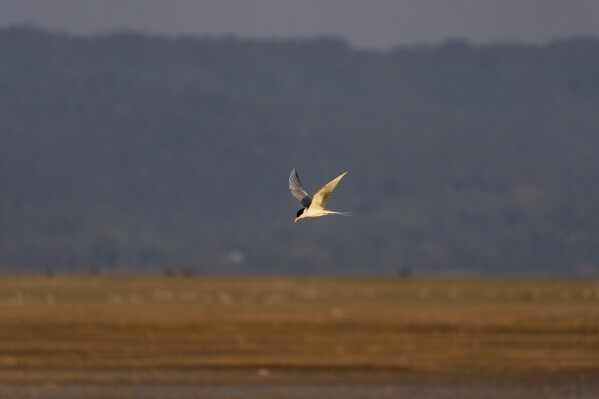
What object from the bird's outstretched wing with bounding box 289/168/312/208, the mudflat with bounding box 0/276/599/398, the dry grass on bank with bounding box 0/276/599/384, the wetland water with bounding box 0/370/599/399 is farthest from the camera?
the dry grass on bank with bounding box 0/276/599/384

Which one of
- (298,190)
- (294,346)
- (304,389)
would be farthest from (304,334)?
(298,190)

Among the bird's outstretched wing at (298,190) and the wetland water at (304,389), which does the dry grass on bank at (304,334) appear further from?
the bird's outstretched wing at (298,190)

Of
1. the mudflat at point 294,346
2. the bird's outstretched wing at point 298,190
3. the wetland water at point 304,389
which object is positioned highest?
the mudflat at point 294,346

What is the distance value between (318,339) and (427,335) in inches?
150

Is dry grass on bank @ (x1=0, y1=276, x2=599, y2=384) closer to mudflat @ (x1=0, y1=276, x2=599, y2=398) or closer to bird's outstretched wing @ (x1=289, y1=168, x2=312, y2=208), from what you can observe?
mudflat @ (x1=0, y1=276, x2=599, y2=398)

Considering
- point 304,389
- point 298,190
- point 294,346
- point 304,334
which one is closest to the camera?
point 298,190

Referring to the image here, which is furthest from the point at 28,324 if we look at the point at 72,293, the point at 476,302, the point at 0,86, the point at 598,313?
the point at 0,86

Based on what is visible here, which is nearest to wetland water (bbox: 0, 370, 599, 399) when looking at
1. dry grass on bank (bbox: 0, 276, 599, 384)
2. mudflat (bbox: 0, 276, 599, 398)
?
mudflat (bbox: 0, 276, 599, 398)

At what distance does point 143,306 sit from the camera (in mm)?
63094

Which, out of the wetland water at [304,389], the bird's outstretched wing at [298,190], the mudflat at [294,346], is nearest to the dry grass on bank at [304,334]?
the mudflat at [294,346]

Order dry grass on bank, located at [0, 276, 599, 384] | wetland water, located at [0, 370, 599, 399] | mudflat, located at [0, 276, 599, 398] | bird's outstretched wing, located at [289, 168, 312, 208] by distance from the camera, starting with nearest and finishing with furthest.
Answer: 1. bird's outstretched wing, located at [289, 168, 312, 208]
2. wetland water, located at [0, 370, 599, 399]
3. mudflat, located at [0, 276, 599, 398]
4. dry grass on bank, located at [0, 276, 599, 384]

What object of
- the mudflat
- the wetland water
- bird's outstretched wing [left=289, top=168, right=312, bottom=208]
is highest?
the mudflat

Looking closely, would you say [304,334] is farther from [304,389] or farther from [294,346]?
[304,389]

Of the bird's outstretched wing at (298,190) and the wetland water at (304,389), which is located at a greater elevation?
the wetland water at (304,389)
